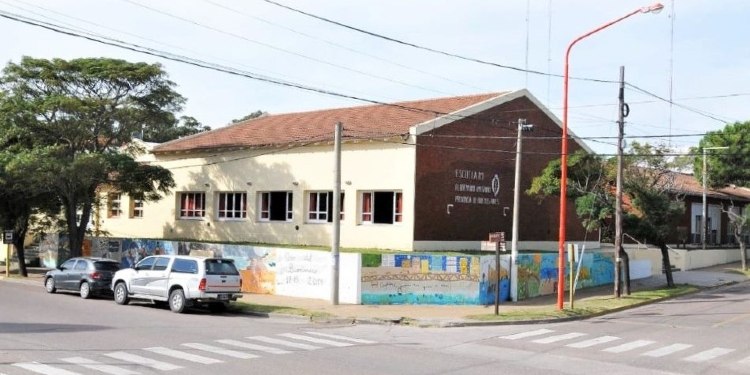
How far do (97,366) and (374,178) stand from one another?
793 inches

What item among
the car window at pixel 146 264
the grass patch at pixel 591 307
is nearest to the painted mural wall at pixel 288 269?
the car window at pixel 146 264

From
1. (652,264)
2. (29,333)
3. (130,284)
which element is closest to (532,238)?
(652,264)

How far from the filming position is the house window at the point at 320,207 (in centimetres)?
3291

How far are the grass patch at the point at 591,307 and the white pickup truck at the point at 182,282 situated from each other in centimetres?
763

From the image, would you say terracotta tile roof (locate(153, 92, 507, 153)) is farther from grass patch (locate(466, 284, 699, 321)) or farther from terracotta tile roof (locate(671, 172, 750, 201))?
terracotta tile roof (locate(671, 172, 750, 201))

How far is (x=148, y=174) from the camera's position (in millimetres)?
34062

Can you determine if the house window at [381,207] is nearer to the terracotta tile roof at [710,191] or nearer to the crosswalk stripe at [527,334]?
the crosswalk stripe at [527,334]

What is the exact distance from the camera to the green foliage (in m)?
48.5

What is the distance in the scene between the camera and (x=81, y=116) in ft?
102

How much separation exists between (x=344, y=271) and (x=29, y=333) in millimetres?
11965

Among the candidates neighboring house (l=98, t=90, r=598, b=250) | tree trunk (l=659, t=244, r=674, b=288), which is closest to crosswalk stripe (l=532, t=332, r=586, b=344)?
neighboring house (l=98, t=90, r=598, b=250)

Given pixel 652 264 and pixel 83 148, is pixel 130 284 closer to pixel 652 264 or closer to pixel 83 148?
pixel 83 148

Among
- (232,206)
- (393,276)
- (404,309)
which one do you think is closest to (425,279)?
(393,276)

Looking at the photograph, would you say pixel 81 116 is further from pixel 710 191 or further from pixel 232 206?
pixel 710 191
